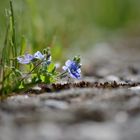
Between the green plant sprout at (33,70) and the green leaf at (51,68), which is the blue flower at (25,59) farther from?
the green leaf at (51,68)

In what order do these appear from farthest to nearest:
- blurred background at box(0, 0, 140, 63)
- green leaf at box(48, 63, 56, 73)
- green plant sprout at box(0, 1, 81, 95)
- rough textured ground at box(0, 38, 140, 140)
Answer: blurred background at box(0, 0, 140, 63)
green leaf at box(48, 63, 56, 73)
green plant sprout at box(0, 1, 81, 95)
rough textured ground at box(0, 38, 140, 140)

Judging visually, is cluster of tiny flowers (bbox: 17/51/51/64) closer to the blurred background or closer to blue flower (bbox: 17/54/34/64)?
blue flower (bbox: 17/54/34/64)

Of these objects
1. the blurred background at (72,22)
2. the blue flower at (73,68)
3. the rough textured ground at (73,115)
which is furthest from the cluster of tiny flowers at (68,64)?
the blurred background at (72,22)

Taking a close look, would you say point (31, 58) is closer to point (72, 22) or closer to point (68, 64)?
point (68, 64)

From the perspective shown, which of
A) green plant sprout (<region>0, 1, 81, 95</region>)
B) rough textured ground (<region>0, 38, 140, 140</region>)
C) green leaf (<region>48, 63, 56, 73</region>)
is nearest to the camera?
rough textured ground (<region>0, 38, 140, 140</region>)

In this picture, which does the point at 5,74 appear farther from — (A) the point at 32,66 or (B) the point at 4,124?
(B) the point at 4,124

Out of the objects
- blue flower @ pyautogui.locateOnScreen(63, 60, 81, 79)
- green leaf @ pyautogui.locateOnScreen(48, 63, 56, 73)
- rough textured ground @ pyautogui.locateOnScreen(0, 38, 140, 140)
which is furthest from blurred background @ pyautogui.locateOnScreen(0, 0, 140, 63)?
rough textured ground @ pyautogui.locateOnScreen(0, 38, 140, 140)

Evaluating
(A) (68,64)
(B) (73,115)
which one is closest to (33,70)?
(A) (68,64)

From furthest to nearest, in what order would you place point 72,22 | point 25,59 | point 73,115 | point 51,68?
point 72,22 < point 51,68 < point 25,59 < point 73,115
